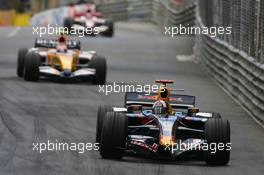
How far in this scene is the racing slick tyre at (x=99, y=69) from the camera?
2573 cm

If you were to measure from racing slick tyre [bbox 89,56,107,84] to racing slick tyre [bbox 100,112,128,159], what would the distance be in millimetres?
11337

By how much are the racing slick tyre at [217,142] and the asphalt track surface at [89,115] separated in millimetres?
144

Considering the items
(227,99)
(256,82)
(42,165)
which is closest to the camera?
(42,165)

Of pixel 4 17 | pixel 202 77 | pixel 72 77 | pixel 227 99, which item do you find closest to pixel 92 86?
pixel 72 77

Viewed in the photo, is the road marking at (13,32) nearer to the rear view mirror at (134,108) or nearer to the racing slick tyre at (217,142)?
the rear view mirror at (134,108)

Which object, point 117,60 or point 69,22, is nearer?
point 117,60

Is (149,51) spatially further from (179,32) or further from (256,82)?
(256,82)

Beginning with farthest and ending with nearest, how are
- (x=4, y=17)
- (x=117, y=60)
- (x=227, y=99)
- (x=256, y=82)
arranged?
1. (x=4, y=17)
2. (x=117, y=60)
3. (x=227, y=99)
4. (x=256, y=82)

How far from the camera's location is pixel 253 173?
13.9 m

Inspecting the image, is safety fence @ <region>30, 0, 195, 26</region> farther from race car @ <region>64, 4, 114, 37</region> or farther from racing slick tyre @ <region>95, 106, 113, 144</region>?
racing slick tyre @ <region>95, 106, 113, 144</region>

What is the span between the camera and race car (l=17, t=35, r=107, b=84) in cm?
2550

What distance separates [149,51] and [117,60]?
13.4 ft

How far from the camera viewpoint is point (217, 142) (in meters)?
14.3

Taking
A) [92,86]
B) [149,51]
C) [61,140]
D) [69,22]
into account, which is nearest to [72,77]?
[92,86]
